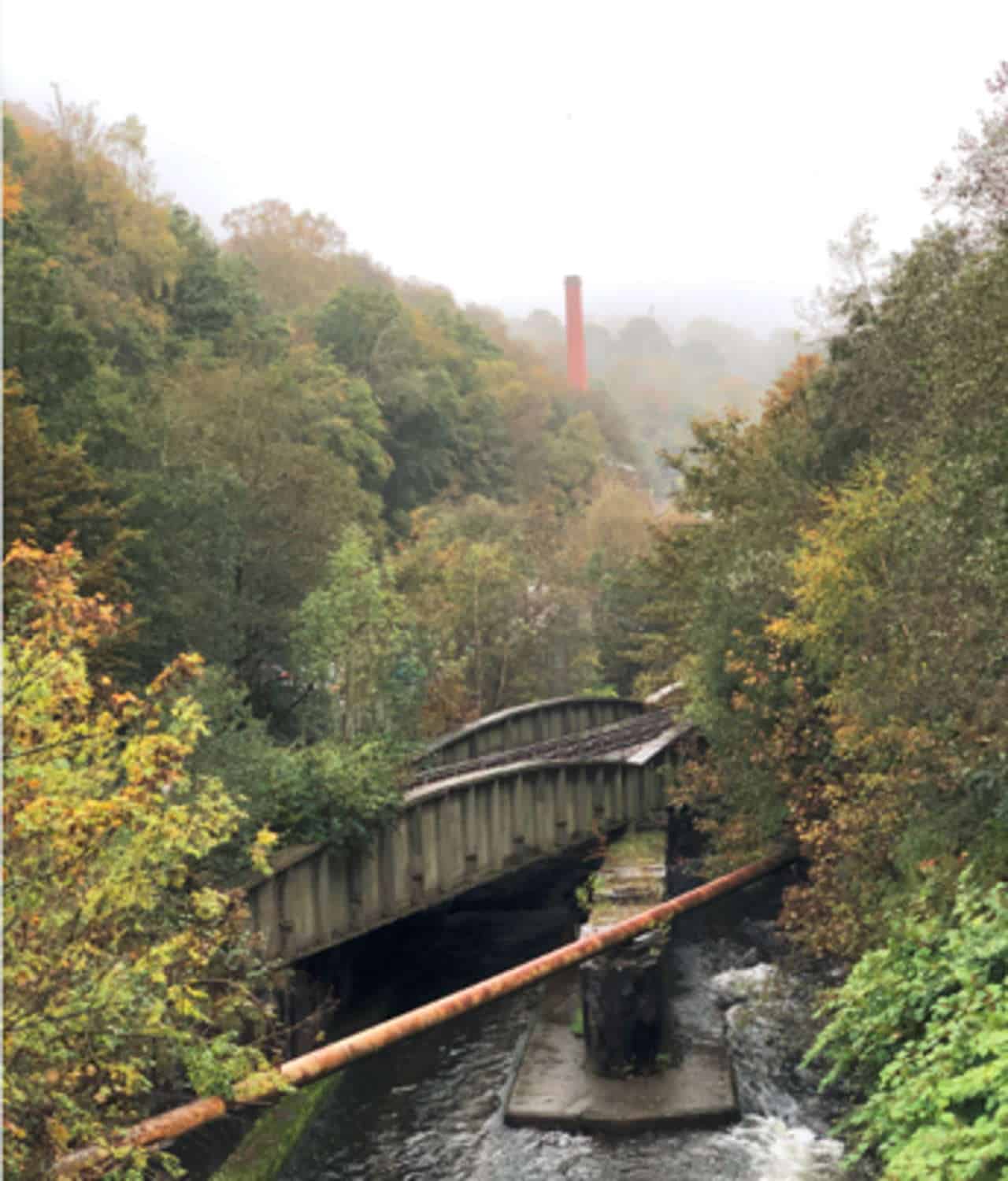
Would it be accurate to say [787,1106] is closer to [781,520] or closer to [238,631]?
[781,520]

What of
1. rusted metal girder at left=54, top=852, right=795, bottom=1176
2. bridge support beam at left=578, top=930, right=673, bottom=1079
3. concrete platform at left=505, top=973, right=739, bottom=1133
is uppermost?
rusted metal girder at left=54, top=852, right=795, bottom=1176

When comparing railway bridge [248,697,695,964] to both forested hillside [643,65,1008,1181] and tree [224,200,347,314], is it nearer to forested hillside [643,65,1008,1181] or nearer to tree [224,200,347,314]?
forested hillside [643,65,1008,1181]

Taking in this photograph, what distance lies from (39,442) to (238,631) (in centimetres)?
1028

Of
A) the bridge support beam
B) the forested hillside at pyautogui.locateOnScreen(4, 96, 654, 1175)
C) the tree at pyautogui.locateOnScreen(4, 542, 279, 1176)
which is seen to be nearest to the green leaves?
the bridge support beam

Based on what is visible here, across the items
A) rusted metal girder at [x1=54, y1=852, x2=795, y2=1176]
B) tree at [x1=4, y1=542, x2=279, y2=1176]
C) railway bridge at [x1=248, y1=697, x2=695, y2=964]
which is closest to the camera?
tree at [x1=4, y1=542, x2=279, y2=1176]

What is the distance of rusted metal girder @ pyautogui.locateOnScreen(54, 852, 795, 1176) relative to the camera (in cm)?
873

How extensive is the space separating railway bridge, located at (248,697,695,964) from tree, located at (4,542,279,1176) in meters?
7.59

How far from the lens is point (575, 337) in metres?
112

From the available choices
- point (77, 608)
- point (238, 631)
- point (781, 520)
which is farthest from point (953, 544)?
point (238, 631)

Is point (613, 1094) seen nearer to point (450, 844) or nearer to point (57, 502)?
point (450, 844)

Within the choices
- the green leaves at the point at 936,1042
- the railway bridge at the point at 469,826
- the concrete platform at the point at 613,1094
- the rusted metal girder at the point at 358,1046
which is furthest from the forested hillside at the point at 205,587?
the green leaves at the point at 936,1042

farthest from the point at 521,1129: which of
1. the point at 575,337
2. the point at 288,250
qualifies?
the point at 575,337

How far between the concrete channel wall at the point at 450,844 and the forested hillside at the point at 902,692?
207 cm

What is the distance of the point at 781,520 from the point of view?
1076 inches
